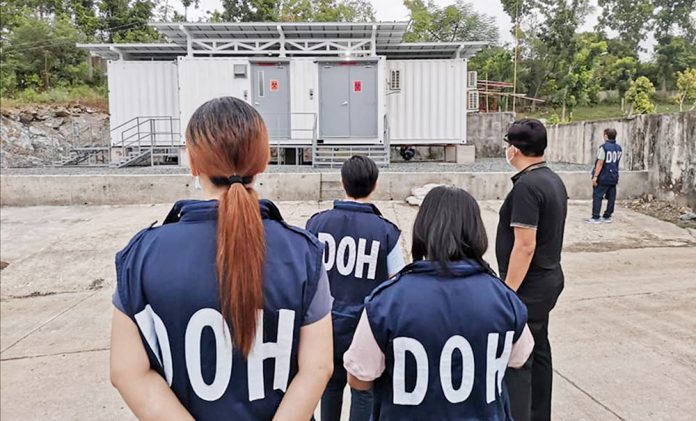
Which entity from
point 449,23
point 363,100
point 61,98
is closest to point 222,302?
point 363,100

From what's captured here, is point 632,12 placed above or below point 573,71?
above

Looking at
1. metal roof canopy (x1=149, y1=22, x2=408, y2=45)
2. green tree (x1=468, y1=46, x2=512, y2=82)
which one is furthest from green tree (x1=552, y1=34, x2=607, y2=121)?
metal roof canopy (x1=149, y1=22, x2=408, y2=45)

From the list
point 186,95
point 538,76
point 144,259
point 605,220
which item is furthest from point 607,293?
point 538,76

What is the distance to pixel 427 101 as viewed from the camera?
14906 mm

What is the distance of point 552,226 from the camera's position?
2762 millimetres

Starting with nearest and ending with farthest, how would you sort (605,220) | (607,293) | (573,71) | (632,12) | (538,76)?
(607,293) → (605,220) → (573,71) → (538,76) → (632,12)

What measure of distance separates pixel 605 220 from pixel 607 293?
390 centimetres

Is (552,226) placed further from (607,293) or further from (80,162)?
(80,162)

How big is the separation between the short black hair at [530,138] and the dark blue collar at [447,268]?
1320 mm

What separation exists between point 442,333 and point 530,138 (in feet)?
5.07

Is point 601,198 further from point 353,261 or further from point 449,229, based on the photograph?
point 449,229

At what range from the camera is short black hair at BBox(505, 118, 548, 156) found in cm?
275

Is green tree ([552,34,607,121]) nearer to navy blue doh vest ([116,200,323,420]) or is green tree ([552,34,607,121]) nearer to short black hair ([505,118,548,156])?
short black hair ([505,118,548,156])

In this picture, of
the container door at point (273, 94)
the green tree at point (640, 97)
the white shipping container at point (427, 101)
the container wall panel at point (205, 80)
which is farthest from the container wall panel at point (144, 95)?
the green tree at point (640, 97)
